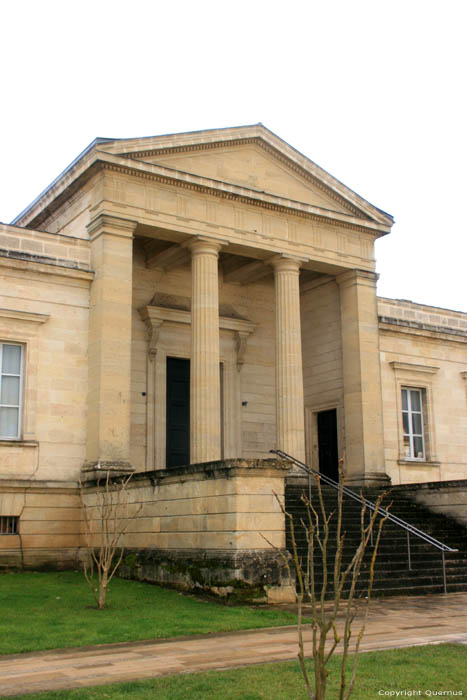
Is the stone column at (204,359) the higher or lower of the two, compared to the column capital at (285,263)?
lower

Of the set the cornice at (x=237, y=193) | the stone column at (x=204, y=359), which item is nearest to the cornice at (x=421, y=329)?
the cornice at (x=237, y=193)

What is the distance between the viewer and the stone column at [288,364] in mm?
20797

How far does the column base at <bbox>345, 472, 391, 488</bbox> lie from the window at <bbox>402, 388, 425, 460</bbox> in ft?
8.47

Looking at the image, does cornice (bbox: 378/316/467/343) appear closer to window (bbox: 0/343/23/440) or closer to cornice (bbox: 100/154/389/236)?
cornice (bbox: 100/154/389/236)

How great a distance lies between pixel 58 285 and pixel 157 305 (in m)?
4.27

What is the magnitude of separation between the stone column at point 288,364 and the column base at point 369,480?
7.08 feet

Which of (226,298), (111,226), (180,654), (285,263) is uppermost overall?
(111,226)

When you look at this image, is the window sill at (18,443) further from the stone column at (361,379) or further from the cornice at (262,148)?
the stone column at (361,379)

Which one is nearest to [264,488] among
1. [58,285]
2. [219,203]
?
[58,285]

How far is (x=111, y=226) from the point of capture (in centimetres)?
1925

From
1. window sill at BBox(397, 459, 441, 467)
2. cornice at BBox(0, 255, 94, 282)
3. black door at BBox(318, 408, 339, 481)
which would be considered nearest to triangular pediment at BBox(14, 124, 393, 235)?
cornice at BBox(0, 255, 94, 282)

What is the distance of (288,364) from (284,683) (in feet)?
48.0

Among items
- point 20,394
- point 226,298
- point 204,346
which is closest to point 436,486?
point 204,346

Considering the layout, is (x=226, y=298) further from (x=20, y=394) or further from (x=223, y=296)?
(x=20, y=394)
